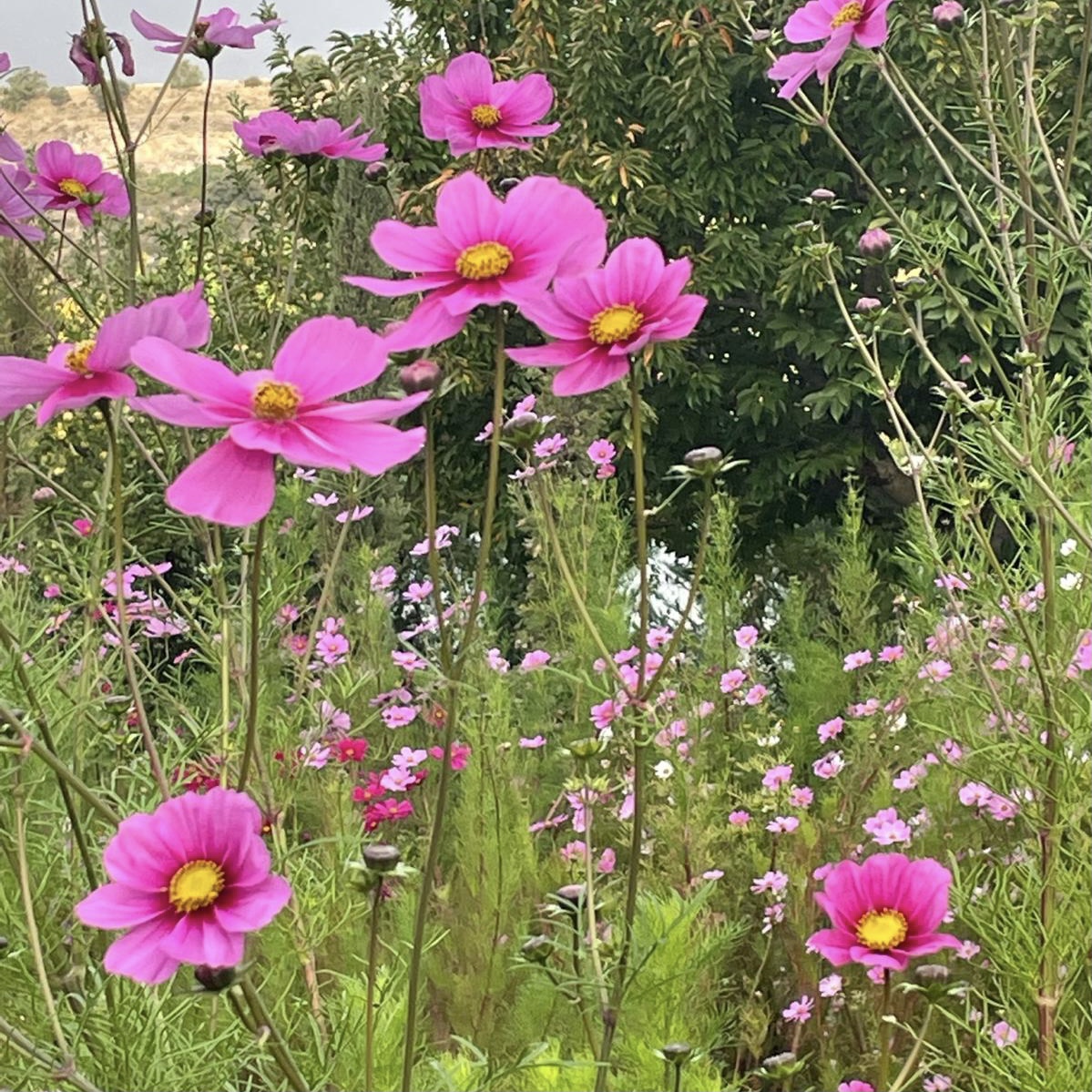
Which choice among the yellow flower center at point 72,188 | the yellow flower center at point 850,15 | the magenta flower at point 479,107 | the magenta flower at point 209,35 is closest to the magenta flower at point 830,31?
the yellow flower center at point 850,15

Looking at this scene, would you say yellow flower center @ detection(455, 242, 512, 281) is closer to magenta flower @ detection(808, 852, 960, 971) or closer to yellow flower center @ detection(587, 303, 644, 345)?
yellow flower center @ detection(587, 303, 644, 345)

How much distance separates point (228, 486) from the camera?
1.08 feet

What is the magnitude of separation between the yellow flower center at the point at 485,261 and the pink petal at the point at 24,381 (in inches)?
5.8

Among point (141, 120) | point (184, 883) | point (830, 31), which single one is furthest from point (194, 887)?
point (141, 120)

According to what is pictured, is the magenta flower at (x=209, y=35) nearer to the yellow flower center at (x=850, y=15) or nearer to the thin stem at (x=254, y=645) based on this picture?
the yellow flower center at (x=850, y=15)

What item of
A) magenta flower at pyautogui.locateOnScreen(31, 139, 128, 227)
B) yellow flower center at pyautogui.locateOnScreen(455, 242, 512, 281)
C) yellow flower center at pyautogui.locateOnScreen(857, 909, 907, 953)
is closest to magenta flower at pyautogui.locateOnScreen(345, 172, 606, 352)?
yellow flower center at pyautogui.locateOnScreen(455, 242, 512, 281)

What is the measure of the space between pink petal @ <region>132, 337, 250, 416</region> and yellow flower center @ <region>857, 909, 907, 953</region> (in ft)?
1.18

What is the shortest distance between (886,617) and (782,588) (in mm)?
494

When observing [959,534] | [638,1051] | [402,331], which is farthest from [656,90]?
[402,331]

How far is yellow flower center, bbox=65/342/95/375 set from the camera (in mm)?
403

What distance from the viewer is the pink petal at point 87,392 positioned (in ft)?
1.25

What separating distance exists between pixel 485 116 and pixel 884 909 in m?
0.44

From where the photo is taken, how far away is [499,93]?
59 centimetres

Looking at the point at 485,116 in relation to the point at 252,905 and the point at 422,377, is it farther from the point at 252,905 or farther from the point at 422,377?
the point at 252,905
